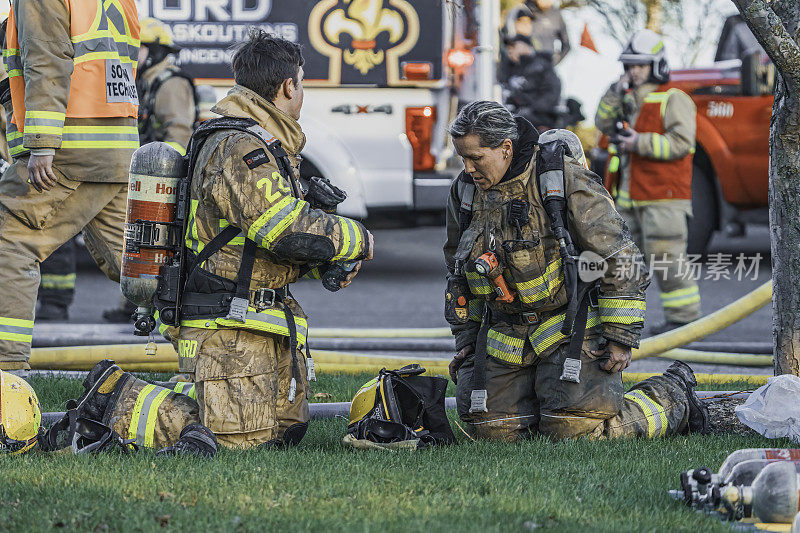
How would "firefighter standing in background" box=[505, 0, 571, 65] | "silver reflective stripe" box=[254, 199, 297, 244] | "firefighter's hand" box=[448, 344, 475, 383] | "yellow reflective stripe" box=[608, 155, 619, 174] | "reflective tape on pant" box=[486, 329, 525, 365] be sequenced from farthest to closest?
"firefighter standing in background" box=[505, 0, 571, 65] → "yellow reflective stripe" box=[608, 155, 619, 174] → "firefighter's hand" box=[448, 344, 475, 383] → "reflective tape on pant" box=[486, 329, 525, 365] → "silver reflective stripe" box=[254, 199, 297, 244]

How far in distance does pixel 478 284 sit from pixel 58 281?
13.8 ft

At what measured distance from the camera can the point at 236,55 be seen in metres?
4.59

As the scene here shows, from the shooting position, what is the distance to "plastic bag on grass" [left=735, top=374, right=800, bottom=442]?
4660 millimetres

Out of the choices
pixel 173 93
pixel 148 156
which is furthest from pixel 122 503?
pixel 173 93

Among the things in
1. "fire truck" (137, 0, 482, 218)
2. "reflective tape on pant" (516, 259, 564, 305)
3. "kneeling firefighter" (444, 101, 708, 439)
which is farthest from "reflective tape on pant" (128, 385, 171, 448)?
"fire truck" (137, 0, 482, 218)

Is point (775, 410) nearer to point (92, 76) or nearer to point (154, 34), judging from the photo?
point (92, 76)

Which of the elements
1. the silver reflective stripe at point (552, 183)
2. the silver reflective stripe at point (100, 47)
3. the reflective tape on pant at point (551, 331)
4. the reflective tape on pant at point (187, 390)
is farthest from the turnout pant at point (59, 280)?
the silver reflective stripe at point (552, 183)

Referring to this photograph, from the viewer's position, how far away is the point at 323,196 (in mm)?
4438

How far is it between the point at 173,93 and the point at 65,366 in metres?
2.15

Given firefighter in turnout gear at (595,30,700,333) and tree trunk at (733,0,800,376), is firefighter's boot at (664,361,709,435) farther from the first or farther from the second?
firefighter in turnout gear at (595,30,700,333)

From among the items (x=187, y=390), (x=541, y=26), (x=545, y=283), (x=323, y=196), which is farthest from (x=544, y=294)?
(x=541, y=26)

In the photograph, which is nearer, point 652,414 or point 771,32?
point 771,32

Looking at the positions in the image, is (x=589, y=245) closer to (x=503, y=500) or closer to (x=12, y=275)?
(x=503, y=500)

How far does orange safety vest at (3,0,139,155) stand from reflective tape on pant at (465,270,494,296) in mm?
1898
